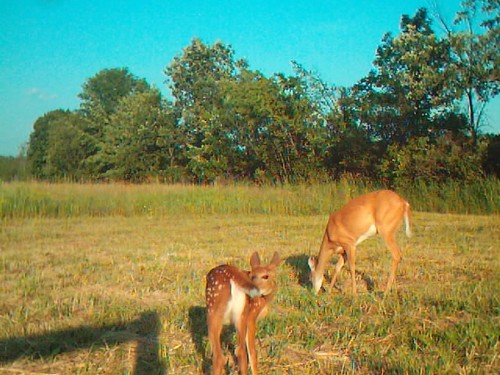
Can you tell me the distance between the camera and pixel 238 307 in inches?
145

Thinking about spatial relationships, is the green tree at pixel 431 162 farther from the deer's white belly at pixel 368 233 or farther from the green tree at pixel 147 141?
the green tree at pixel 147 141

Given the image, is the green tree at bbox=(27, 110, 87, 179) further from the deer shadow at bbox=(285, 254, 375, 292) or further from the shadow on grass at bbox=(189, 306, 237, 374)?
the shadow on grass at bbox=(189, 306, 237, 374)

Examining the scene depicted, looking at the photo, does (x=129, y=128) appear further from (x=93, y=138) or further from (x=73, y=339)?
(x=73, y=339)

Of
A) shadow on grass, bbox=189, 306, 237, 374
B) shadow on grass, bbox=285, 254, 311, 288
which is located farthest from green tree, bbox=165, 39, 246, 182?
shadow on grass, bbox=189, 306, 237, 374

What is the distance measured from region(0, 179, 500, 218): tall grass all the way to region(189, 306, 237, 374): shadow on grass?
12.0 metres

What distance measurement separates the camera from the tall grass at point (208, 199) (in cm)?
1655

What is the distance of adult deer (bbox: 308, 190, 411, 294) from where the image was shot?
7.24 m

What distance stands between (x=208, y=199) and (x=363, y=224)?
11.5m

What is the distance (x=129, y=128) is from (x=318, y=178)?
65.2 ft

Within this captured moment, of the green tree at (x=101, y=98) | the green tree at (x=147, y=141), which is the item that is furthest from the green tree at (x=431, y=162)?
the green tree at (x=101, y=98)

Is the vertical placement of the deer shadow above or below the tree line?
Result: below

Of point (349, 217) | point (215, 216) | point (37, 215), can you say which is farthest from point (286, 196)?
point (349, 217)

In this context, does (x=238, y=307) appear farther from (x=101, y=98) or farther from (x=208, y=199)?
(x=101, y=98)

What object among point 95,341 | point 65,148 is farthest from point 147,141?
point 95,341
